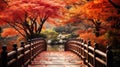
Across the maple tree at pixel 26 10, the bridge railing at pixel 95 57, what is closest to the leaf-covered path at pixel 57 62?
the bridge railing at pixel 95 57

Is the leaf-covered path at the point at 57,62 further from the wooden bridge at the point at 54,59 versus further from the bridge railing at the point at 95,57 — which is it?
the bridge railing at the point at 95,57

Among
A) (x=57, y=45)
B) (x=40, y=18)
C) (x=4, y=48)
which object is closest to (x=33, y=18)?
(x=40, y=18)

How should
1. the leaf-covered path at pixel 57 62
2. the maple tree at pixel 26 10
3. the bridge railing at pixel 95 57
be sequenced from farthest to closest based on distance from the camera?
the maple tree at pixel 26 10
the leaf-covered path at pixel 57 62
the bridge railing at pixel 95 57

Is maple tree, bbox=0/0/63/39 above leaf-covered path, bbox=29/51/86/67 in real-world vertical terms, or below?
above

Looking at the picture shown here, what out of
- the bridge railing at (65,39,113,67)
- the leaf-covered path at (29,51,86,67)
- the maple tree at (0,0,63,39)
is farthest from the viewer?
the maple tree at (0,0,63,39)

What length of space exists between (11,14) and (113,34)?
47.4ft

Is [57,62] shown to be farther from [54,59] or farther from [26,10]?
[26,10]

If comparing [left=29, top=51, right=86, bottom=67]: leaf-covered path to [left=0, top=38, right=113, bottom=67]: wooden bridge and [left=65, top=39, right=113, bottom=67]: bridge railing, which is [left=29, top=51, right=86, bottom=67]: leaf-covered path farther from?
[left=65, top=39, right=113, bottom=67]: bridge railing

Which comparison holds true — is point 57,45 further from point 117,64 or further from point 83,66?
point 117,64

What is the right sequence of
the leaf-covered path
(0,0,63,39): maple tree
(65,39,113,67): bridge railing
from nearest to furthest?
(65,39,113,67): bridge railing
the leaf-covered path
(0,0,63,39): maple tree

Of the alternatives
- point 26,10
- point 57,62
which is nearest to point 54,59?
point 57,62

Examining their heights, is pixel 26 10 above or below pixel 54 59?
above

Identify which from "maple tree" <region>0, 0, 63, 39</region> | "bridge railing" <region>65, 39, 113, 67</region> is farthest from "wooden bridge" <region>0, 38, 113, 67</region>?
"maple tree" <region>0, 0, 63, 39</region>

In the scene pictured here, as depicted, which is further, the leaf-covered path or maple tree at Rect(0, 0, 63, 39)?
maple tree at Rect(0, 0, 63, 39)
